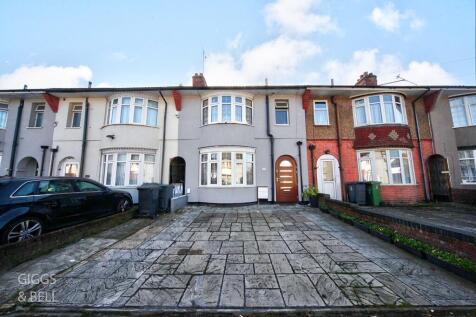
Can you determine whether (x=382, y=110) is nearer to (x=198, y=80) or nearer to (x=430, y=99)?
(x=430, y=99)

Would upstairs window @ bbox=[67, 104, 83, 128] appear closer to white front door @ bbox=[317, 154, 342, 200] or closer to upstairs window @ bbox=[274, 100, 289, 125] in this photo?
upstairs window @ bbox=[274, 100, 289, 125]

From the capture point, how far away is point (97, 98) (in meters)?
11.6

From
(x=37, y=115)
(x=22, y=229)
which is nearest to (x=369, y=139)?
(x=22, y=229)

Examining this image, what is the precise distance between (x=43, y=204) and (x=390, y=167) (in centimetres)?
1494

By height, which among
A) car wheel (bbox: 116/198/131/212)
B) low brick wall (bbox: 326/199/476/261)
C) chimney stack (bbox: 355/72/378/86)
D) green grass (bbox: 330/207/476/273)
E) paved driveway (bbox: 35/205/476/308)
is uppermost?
chimney stack (bbox: 355/72/378/86)

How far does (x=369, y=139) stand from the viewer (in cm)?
1097

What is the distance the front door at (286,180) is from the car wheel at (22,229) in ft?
31.1

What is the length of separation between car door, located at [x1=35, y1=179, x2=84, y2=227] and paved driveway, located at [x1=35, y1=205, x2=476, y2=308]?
1.91m

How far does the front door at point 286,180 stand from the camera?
427 inches

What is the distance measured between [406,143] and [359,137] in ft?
7.93

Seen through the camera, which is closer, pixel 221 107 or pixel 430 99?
pixel 221 107

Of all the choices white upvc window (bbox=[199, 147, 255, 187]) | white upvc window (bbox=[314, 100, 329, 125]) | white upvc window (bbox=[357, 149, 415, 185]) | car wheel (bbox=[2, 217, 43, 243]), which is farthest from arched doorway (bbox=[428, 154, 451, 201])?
car wheel (bbox=[2, 217, 43, 243])

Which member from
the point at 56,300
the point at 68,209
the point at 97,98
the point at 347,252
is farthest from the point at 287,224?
the point at 97,98

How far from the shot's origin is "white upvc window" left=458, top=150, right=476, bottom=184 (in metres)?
10.8
